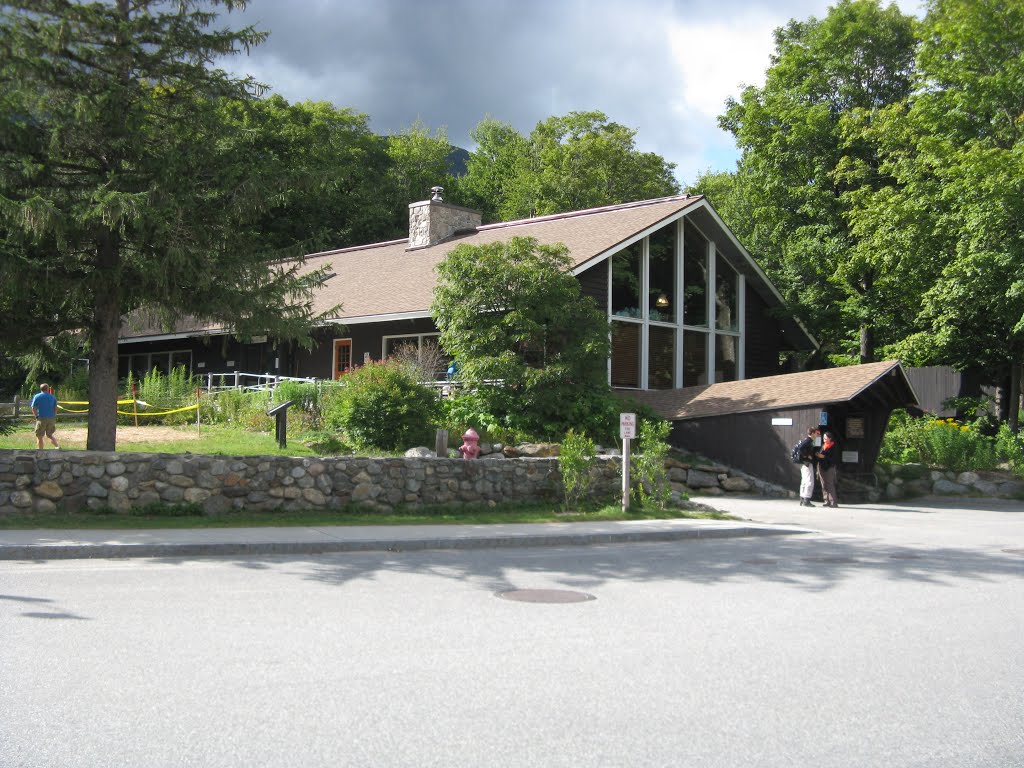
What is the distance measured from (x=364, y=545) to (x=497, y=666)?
6.45 meters

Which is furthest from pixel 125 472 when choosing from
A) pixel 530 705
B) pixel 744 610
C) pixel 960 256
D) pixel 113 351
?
pixel 960 256

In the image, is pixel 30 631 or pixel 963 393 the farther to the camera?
pixel 963 393

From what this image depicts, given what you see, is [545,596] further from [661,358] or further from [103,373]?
[661,358]

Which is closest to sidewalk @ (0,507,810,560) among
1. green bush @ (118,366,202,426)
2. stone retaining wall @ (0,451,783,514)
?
stone retaining wall @ (0,451,783,514)

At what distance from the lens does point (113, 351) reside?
15.3m

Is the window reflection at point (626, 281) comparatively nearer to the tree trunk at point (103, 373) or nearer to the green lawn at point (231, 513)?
the green lawn at point (231, 513)

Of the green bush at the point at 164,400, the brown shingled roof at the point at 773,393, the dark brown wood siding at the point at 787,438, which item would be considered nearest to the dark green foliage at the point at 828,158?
the brown shingled roof at the point at 773,393

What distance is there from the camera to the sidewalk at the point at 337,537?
37.0ft

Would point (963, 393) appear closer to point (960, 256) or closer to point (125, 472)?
point (960, 256)

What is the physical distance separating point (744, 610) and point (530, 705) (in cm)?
376

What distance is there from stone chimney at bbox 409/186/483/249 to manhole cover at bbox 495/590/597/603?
83.4 ft

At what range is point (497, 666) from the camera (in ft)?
20.9

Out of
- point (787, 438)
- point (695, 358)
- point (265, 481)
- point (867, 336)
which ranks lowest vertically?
point (265, 481)

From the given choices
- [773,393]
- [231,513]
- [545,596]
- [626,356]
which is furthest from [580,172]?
[545,596]
